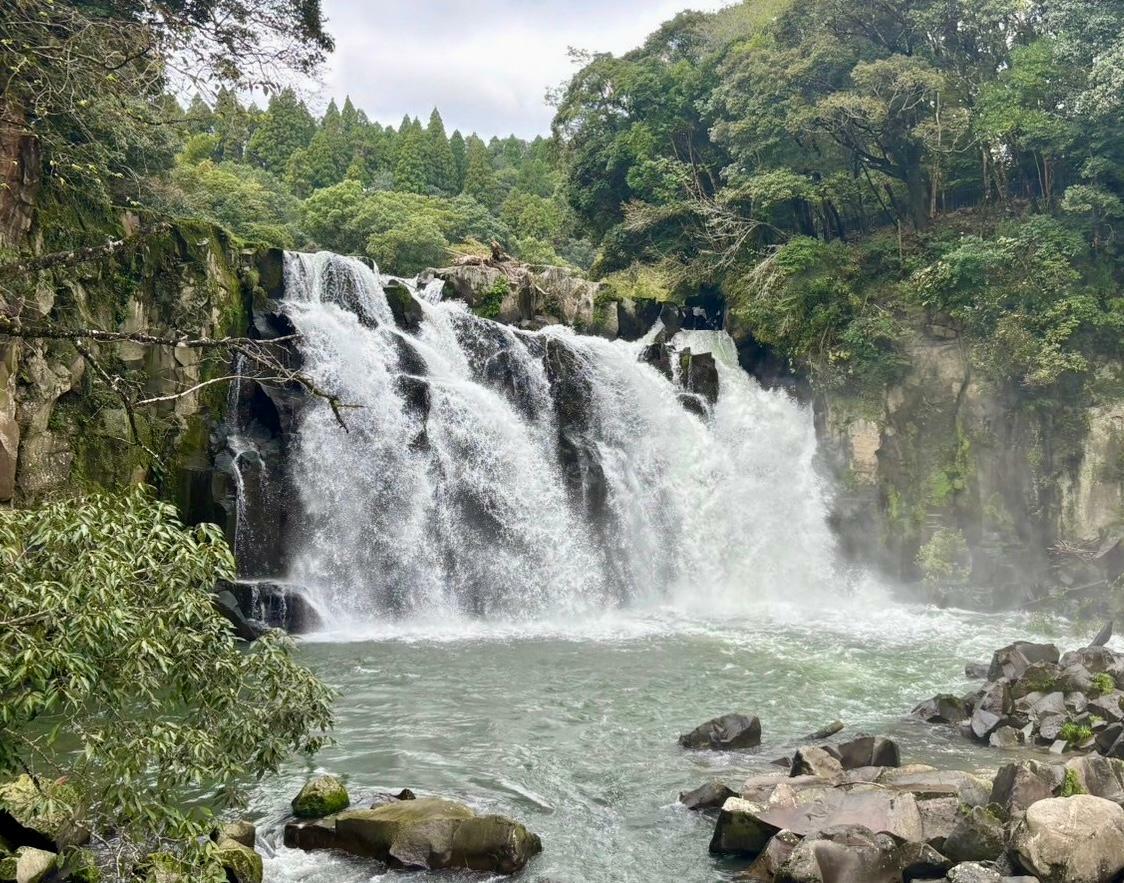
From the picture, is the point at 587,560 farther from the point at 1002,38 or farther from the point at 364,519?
the point at 1002,38

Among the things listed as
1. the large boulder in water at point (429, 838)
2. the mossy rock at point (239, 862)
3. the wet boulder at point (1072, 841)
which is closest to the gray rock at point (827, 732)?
the wet boulder at point (1072, 841)

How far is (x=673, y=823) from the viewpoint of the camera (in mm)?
8508

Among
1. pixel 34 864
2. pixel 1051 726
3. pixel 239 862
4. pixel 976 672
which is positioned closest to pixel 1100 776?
pixel 1051 726

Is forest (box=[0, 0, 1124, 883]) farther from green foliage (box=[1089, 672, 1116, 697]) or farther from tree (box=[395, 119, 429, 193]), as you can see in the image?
tree (box=[395, 119, 429, 193])

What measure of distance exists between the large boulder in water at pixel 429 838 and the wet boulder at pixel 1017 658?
875 cm

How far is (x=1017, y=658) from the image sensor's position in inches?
533

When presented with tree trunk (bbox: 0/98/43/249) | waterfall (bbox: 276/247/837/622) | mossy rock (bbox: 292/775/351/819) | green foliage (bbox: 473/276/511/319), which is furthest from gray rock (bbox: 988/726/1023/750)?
green foliage (bbox: 473/276/511/319)

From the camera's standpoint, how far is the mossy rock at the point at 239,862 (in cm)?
671

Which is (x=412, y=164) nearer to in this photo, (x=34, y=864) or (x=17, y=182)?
(x=17, y=182)

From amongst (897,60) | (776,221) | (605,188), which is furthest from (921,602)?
(605,188)

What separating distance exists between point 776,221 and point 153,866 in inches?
1026

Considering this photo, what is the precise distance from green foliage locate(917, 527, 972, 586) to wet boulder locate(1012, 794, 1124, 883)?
1580 centimetres

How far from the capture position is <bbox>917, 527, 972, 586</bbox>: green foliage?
21859mm

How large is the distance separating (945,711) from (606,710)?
15.0ft
